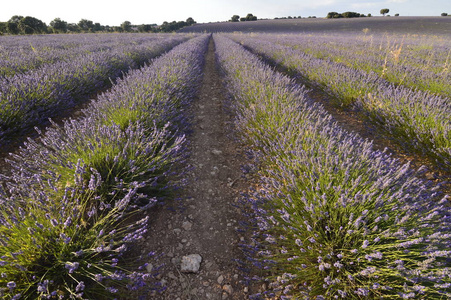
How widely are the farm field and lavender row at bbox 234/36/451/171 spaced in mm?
32

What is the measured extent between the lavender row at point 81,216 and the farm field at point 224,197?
0.01 m

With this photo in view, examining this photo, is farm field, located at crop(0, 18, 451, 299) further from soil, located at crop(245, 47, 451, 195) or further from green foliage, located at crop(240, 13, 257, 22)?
green foliage, located at crop(240, 13, 257, 22)

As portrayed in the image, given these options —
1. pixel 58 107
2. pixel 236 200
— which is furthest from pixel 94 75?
pixel 236 200

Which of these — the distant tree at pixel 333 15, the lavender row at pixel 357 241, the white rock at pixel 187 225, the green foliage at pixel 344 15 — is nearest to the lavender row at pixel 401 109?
the lavender row at pixel 357 241

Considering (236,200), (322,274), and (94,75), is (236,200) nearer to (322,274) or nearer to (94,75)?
(322,274)

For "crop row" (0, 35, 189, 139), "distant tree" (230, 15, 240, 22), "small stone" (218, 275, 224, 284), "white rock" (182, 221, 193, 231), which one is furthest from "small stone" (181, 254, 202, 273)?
"distant tree" (230, 15, 240, 22)

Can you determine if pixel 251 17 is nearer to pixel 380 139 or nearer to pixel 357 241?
pixel 380 139

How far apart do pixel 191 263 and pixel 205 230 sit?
37 cm

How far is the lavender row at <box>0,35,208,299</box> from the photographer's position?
1.26 m

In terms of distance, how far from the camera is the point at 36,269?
1312 millimetres

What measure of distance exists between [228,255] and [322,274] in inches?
30.7

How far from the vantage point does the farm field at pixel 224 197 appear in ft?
4.34

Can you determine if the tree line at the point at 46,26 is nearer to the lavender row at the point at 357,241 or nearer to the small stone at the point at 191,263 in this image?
the small stone at the point at 191,263

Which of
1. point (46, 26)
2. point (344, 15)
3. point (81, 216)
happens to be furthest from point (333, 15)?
point (81, 216)
